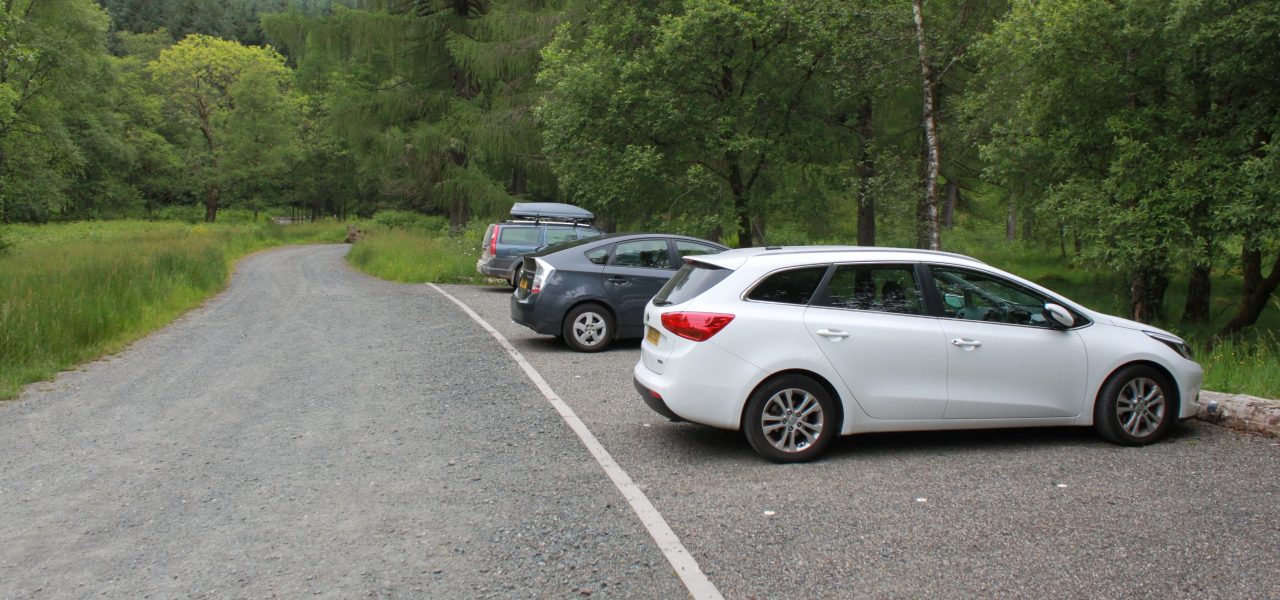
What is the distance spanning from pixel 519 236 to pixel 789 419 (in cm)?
1571

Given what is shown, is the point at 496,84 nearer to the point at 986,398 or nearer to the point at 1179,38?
the point at 1179,38

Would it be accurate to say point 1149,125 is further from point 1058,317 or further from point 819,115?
point 819,115

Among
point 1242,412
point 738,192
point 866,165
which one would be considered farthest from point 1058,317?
point 866,165

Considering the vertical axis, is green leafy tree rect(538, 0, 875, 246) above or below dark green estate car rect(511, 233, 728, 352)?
above

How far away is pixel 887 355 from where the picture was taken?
650cm

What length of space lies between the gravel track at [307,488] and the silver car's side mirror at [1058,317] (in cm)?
361

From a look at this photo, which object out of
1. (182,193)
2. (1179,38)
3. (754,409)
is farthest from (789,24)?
(182,193)

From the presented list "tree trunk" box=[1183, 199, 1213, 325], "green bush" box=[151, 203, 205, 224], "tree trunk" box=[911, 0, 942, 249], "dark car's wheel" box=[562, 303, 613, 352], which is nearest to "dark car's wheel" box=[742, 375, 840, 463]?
"dark car's wheel" box=[562, 303, 613, 352]

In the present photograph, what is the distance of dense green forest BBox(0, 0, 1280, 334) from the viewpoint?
41.0 feet

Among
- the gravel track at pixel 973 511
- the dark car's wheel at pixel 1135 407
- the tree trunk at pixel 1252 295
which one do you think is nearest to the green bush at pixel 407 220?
the tree trunk at pixel 1252 295

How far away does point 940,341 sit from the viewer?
661 centimetres

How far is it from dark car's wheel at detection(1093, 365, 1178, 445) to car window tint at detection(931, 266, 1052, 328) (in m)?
0.71

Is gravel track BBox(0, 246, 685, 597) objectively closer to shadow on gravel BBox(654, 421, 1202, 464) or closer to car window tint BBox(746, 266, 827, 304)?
shadow on gravel BBox(654, 421, 1202, 464)

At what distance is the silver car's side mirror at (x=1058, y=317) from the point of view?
22.3ft
